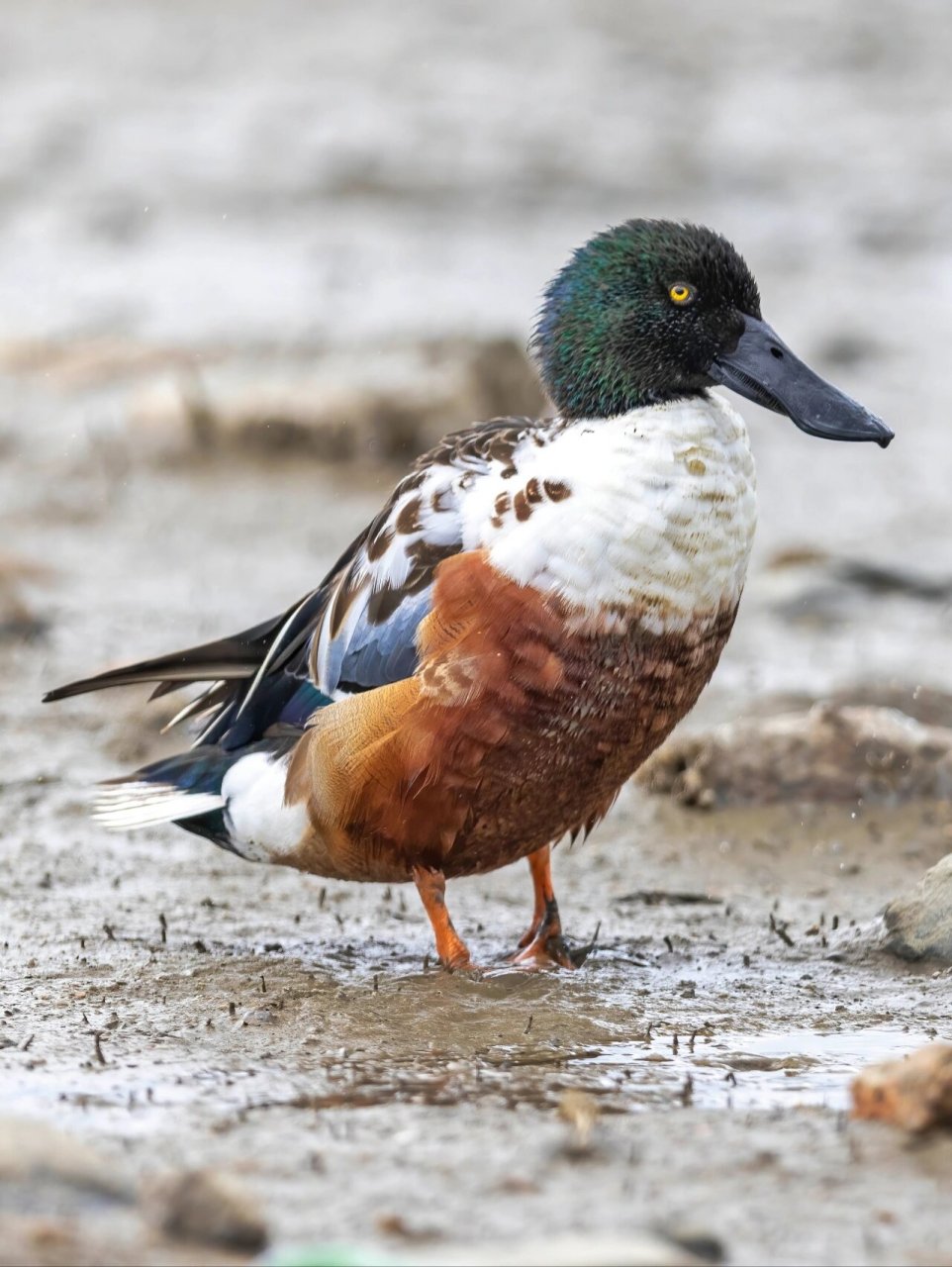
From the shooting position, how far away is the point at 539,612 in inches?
179

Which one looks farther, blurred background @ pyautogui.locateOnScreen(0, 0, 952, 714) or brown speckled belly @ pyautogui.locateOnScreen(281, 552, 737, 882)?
blurred background @ pyautogui.locateOnScreen(0, 0, 952, 714)

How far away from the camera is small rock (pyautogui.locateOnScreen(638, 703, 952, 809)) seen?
641cm

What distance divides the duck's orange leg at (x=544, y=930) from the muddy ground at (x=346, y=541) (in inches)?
4.1

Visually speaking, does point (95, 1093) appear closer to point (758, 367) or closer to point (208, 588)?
point (758, 367)

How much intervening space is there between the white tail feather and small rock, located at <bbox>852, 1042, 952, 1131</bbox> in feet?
6.89

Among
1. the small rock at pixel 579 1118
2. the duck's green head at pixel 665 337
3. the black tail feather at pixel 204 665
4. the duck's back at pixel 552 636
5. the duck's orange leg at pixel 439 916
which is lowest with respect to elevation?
the duck's orange leg at pixel 439 916

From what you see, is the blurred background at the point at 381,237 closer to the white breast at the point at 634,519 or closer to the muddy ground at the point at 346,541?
the muddy ground at the point at 346,541

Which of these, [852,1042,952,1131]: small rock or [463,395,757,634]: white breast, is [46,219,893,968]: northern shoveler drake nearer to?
[463,395,757,634]: white breast

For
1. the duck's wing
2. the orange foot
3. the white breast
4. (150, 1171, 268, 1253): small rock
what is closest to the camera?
(150, 1171, 268, 1253): small rock

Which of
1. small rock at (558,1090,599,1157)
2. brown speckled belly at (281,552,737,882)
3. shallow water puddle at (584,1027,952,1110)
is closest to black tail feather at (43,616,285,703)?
brown speckled belly at (281,552,737,882)

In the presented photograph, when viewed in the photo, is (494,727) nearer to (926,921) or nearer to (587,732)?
(587,732)

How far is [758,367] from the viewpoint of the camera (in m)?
5.01

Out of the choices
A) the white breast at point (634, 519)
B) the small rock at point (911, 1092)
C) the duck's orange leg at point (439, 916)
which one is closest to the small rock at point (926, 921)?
the white breast at point (634, 519)

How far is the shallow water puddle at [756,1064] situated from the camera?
3912 millimetres
